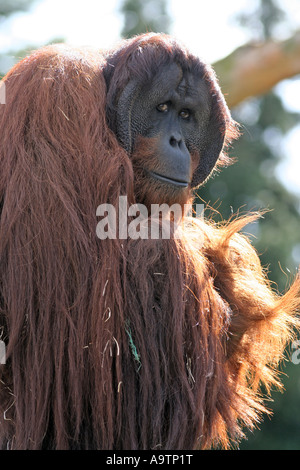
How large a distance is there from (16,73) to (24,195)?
0.57 metres

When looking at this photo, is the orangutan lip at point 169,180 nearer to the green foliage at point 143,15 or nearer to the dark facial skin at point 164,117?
the dark facial skin at point 164,117

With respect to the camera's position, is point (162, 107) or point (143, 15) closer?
point (162, 107)

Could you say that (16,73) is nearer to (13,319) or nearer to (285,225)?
(13,319)

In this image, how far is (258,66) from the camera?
255 inches

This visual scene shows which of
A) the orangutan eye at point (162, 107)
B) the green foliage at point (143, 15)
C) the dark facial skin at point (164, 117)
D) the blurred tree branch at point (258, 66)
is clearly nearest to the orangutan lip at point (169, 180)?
the dark facial skin at point (164, 117)

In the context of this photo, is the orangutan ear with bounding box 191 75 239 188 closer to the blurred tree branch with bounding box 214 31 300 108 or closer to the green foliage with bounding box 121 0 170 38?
the blurred tree branch with bounding box 214 31 300 108

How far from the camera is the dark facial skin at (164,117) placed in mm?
2580

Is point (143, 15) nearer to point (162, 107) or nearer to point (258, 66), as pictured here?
point (258, 66)

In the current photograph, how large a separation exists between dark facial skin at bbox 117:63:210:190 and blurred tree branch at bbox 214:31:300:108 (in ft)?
12.8

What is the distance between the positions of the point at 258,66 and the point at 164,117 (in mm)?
4083

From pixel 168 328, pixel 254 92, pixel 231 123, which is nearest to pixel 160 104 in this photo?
pixel 231 123

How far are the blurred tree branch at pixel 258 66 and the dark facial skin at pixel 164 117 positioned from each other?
12.8ft

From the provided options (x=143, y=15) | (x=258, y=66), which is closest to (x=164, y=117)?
(x=258, y=66)

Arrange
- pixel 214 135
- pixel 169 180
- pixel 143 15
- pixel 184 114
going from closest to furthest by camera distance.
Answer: pixel 169 180 < pixel 184 114 < pixel 214 135 < pixel 143 15
